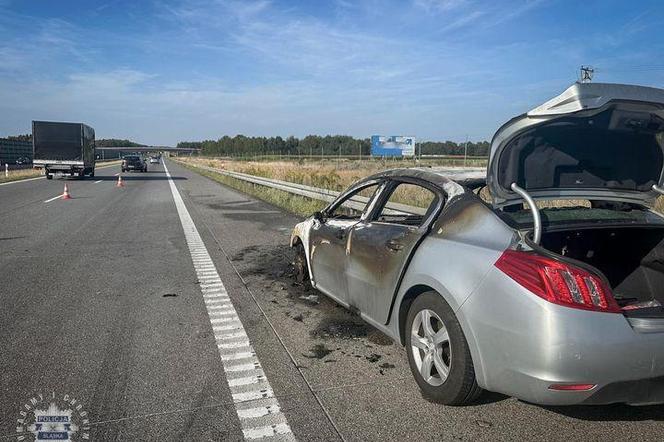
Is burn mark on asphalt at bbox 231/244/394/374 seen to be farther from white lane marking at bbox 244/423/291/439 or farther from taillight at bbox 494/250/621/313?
taillight at bbox 494/250/621/313

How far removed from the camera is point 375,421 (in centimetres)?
294

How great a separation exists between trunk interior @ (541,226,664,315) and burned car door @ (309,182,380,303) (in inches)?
63.4

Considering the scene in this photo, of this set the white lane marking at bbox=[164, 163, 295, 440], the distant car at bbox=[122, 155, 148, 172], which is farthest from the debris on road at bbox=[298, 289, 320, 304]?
the distant car at bbox=[122, 155, 148, 172]

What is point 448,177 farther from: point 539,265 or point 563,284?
point 563,284

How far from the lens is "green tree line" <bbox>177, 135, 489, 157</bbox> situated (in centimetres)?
7091

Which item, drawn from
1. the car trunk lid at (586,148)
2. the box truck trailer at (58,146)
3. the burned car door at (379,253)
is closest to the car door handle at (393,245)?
the burned car door at (379,253)

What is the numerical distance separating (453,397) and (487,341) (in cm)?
49

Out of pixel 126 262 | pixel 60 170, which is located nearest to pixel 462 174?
pixel 126 262

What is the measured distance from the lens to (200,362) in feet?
12.4

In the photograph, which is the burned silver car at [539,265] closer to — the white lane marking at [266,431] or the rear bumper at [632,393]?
the rear bumper at [632,393]

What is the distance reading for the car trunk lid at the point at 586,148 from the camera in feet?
9.70

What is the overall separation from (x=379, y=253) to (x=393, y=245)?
203mm

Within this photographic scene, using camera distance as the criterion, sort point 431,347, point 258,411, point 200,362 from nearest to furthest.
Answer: point 258,411 → point 431,347 → point 200,362

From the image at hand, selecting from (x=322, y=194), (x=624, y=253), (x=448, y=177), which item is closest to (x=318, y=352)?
(x=448, y=177)
